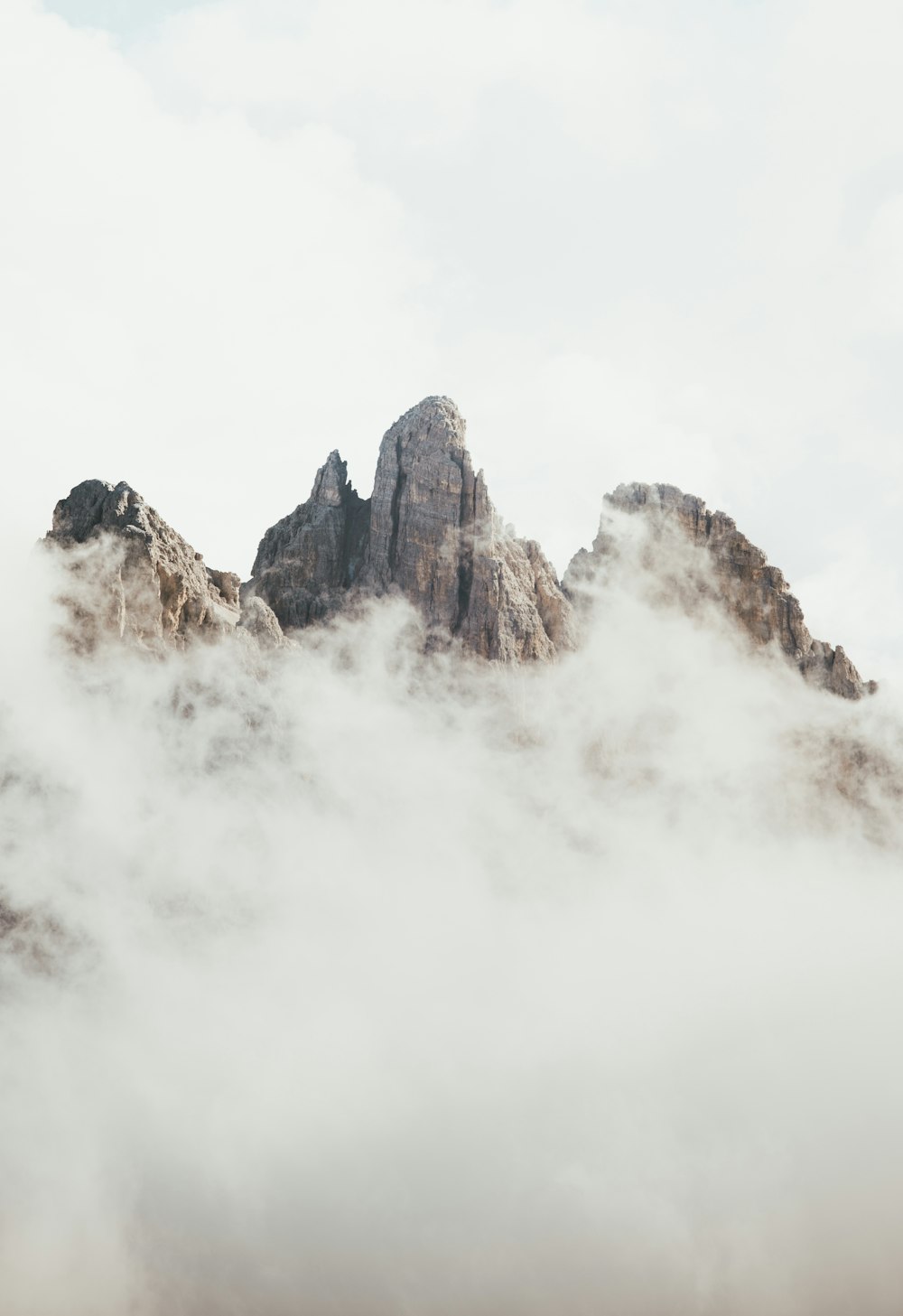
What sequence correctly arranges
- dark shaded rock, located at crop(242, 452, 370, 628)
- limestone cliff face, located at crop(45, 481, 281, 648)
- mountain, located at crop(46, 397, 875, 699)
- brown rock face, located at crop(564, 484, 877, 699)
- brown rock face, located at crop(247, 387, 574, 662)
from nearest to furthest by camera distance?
1. limestone cliff face, located at crop(45, 481, 281, 648)
2. mountain, located at crop(46, 397, 875, 699)
3. brown rock face, located at crop(247, 387, 574, 662)
4. dark shaded rock, located at crop(242, 452, 370, 628)
5. brown rock face, located at crop(564, 484, 877, 699)

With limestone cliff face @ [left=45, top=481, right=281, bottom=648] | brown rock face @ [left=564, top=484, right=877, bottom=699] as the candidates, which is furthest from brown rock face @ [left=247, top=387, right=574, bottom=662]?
limestone cliff face @ [left=45, top=481, right=281, bottom=648]

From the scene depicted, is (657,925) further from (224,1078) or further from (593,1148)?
(224,1078)

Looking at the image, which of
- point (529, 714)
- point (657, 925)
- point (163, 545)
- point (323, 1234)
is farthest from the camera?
point (657, 925)

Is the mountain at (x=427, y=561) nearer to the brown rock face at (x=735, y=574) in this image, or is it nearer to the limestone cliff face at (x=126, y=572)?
the brown rock face at (x=735, y=574)

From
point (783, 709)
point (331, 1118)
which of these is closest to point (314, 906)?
point (331, 1118)

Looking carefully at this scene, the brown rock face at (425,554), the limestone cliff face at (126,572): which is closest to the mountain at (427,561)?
the brown rock face at (425,554)

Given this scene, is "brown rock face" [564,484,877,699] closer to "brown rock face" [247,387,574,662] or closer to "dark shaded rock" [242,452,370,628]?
"brown rock face" [247,387,574,662]

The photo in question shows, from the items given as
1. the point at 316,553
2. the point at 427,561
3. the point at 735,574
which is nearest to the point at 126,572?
the point at 316,553
